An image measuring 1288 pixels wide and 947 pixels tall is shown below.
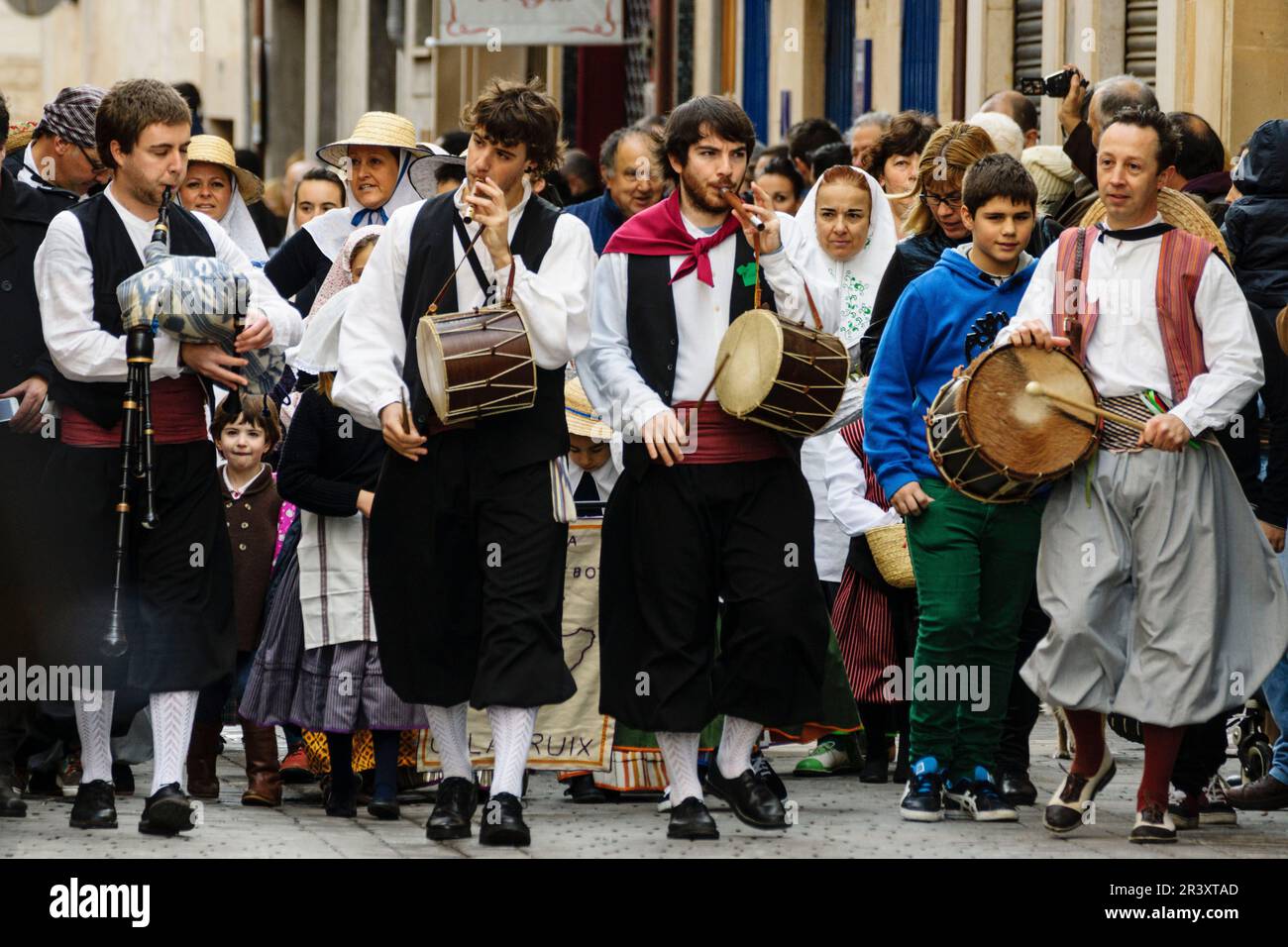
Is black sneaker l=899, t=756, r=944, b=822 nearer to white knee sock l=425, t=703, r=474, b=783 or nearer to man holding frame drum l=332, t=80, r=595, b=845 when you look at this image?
man holding frame drum l=332, t=80, r=595, b=845

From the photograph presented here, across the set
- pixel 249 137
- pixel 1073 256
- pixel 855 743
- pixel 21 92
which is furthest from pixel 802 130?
pixel 21 92

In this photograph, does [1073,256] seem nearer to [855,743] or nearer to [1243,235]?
[1243,235]

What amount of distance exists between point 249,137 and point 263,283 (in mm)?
29402

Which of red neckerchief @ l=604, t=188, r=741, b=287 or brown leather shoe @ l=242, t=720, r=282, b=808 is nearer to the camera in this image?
red neckerchief @ l=604, t=188, r=741, b=287

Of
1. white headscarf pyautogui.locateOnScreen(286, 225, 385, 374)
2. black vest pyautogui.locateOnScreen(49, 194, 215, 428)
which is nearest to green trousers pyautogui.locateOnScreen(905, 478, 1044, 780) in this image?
white headscarf pyautogui.locateOnScreen(286, 225, 385, 374)

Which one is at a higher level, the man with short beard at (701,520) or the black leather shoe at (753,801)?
the man with short beard at (701,520)

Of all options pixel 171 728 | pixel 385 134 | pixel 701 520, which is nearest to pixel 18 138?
pixel 385 134

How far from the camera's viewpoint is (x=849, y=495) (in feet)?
31.0

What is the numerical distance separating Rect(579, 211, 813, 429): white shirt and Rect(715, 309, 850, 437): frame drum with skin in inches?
5.3

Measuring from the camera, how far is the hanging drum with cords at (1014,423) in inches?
301

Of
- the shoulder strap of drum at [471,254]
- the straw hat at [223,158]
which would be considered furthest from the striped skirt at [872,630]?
the straw hat at [223,158]

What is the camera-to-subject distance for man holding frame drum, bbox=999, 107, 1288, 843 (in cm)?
759

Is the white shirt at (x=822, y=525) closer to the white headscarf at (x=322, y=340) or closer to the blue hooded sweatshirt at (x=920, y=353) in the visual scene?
the blue hooded sweatshirt at (x=920, y=353)

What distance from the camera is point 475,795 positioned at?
305 inches
